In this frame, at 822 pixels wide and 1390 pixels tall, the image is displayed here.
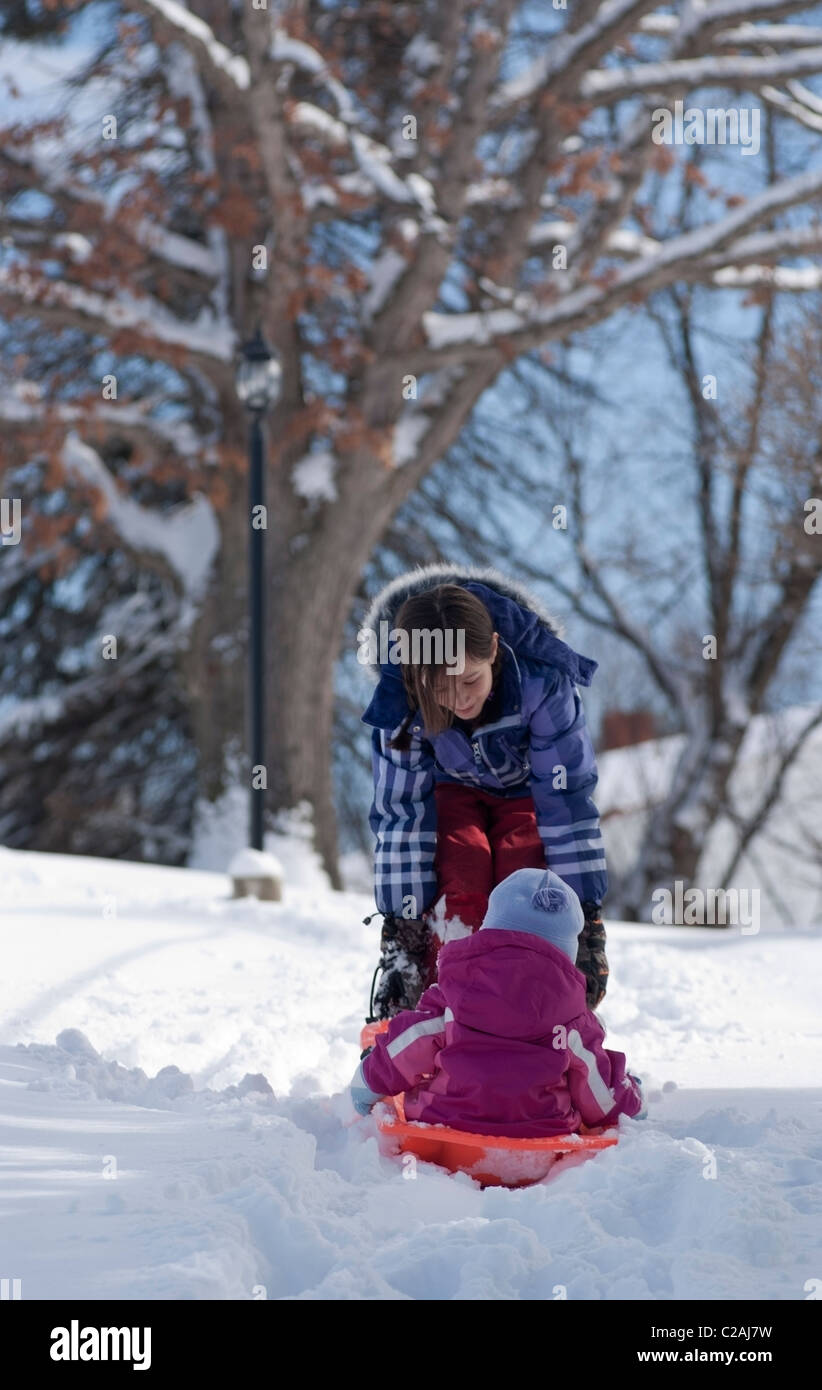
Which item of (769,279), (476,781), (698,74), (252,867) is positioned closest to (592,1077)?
(476,781)

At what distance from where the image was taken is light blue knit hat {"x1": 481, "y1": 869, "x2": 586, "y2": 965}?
2.91 m

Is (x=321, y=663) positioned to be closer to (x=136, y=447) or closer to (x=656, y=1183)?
(x=136, y=447)

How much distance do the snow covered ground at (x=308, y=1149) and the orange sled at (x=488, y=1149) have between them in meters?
0.08

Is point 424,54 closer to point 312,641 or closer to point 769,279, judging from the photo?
point 769,279

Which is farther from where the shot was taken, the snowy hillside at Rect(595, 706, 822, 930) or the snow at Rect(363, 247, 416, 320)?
the snowy hillside at Rect(595, 706, 822, 930)

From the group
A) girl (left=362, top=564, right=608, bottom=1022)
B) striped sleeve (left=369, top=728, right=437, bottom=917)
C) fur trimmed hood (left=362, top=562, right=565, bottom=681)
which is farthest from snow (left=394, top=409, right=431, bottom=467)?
striped sleeve (left=369, top=728, right=437, bottom=917)

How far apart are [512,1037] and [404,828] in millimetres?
773

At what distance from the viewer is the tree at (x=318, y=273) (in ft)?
27.3

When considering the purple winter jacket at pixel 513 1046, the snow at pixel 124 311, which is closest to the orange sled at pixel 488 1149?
the purple winter jacket at pixel 513 1046

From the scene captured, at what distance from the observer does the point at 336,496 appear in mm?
8953

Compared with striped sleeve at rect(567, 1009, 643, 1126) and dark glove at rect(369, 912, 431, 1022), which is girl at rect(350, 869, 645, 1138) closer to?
striped sleeve at rect(567, 1009, 643, 1126)

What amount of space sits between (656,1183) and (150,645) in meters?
10.5

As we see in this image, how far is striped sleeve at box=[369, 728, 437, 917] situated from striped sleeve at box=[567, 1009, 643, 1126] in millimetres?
651

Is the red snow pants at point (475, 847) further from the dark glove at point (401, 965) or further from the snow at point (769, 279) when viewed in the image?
the snow at point (769, 279)
